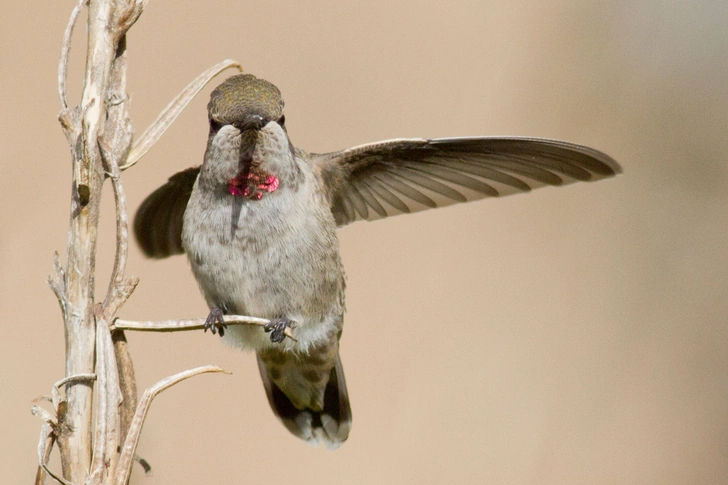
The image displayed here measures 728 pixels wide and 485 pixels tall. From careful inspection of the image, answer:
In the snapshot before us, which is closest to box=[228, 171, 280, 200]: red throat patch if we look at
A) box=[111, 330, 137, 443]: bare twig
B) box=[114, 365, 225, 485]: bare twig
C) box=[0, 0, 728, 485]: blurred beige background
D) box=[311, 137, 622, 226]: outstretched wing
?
box=[311, 137, 622, 226]: outstretched wing

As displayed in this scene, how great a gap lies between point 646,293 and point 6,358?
2.78m

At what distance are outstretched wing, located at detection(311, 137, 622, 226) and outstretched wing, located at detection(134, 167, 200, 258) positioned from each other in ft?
A: 1.63

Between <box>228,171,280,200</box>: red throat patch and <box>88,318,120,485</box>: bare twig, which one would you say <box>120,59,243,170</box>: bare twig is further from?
<box>228,171,280,200</box>: red throat patch

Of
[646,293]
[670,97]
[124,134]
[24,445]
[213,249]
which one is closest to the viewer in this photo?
[124,134]

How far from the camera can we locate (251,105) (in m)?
2.12

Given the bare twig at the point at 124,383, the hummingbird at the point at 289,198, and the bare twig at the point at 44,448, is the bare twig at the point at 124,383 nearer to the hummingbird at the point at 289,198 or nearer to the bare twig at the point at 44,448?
the bare twig at the point at 44,448

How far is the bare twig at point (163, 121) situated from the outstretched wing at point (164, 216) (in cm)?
96

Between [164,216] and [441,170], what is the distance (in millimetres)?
994

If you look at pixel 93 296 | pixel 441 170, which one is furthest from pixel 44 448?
pixel 441 170

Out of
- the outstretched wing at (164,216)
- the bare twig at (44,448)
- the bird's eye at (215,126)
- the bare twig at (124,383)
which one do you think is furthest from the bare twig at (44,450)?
the outstretched wing at (164,216)

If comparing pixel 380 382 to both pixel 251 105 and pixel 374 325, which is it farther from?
pixel 251 105

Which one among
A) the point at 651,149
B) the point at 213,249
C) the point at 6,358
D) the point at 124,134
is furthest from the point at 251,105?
the point at 651,149

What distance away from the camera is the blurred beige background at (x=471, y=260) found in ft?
11.4

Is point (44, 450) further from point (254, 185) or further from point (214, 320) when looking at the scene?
point (254, 185)
